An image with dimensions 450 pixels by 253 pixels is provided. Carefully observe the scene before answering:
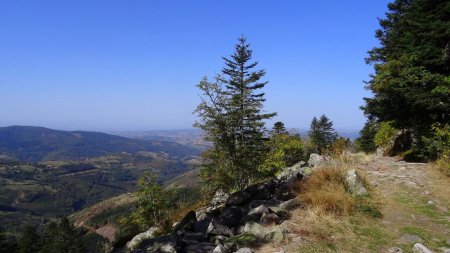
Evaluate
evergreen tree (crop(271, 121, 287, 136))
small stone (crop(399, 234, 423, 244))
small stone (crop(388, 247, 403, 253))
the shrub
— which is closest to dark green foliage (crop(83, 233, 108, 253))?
evergreen tree (crop(271, 121, 287, 136))

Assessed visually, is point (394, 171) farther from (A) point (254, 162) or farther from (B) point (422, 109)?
(A) point (254, 162)

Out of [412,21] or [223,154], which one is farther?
[223,154]

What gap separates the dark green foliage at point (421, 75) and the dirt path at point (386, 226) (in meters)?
7.75

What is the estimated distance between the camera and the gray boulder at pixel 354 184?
1169cm

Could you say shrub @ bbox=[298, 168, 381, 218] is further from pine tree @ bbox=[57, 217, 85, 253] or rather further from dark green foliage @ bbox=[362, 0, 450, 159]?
pine tree @ bbox=[57, 217, 85, 253]

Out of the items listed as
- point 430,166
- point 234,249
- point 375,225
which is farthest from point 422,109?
point 234,249

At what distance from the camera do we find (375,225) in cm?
966

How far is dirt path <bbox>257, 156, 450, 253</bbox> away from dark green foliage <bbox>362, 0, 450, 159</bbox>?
7.75 m

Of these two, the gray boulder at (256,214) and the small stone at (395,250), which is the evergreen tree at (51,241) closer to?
the gray boulder at (256,214)

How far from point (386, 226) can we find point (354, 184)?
8.10 ft

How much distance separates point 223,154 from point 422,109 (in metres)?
12.7

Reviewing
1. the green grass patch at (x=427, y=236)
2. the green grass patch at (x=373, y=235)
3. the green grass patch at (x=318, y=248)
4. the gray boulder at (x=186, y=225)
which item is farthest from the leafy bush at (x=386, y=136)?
the green grass patch at (x=318, y=248)

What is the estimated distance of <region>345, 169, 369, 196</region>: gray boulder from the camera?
1169 centimetres

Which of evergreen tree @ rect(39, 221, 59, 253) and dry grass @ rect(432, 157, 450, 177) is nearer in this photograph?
dry grass @ rect(432, 157, 450, 177)
